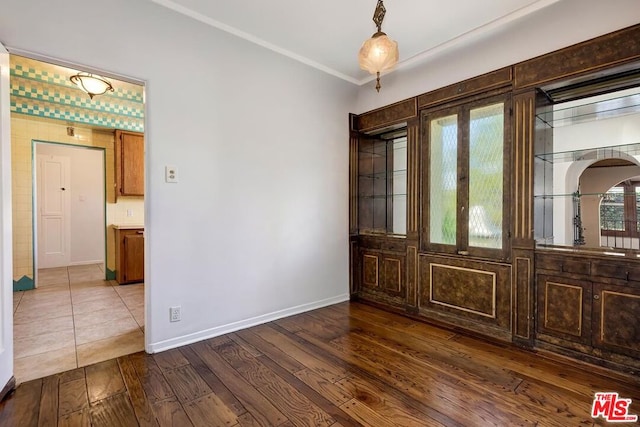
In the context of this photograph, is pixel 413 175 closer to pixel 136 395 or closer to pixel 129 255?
pixel 136 395

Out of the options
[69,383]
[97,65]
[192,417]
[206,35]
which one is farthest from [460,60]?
[69,383]

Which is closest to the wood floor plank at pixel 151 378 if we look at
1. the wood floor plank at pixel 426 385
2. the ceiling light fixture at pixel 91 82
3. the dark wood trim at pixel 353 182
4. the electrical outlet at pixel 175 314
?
the electrical outlet at pixel 175 314

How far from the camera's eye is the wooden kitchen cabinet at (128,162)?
16.1 ft

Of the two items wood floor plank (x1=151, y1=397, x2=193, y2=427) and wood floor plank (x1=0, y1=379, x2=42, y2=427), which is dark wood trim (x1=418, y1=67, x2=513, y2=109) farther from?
wood floor plank (x1=0, y1=379, x2=42, y2=427)

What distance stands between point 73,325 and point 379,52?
149 inches

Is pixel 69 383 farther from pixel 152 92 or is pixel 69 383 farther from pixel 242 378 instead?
pixel 152 92

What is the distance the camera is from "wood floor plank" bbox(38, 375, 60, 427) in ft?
5.57

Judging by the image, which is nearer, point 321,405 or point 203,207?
point 321,405

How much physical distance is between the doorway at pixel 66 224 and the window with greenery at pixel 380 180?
9.57ft

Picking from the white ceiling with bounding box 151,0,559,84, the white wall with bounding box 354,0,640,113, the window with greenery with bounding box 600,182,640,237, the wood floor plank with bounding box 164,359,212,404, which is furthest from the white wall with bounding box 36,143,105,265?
the window with greenery with bounding box 600,182,640,237

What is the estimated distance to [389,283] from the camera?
362cm

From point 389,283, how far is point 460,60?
8.20 feet

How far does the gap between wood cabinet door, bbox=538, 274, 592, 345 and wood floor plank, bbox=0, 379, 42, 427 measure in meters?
3.52

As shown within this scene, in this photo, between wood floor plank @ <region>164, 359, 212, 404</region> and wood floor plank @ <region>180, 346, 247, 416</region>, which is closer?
wood floor plank @ <region>180, 346, 247, 416</region>
